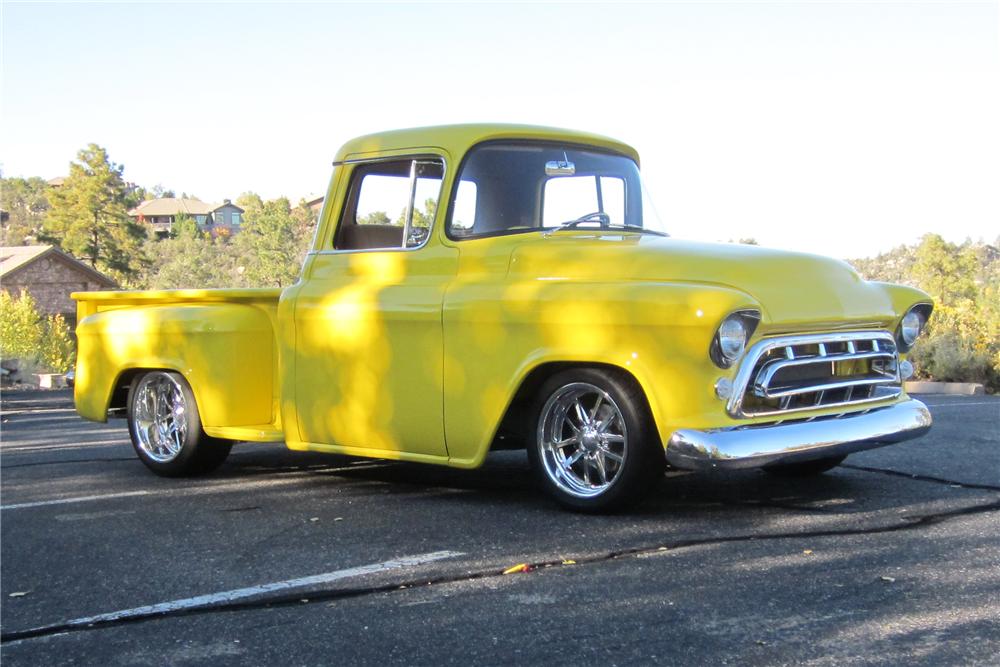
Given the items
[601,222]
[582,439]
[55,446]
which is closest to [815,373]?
[582,439]

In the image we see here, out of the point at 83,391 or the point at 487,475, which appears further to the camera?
the point at 83,391

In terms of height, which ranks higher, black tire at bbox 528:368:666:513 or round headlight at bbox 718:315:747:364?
round headlight at bbox 718:315:747:364

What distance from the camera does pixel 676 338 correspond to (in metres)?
4.95

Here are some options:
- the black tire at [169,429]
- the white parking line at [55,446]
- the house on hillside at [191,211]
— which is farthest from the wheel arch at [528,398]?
the house on hillside at [191,211]

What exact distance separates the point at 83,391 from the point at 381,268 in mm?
2783

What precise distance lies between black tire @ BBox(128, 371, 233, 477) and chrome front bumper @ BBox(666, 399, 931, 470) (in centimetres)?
327

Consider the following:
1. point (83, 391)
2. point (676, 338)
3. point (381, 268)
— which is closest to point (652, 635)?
point (676, 338)

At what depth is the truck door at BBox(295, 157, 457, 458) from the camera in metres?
5.85

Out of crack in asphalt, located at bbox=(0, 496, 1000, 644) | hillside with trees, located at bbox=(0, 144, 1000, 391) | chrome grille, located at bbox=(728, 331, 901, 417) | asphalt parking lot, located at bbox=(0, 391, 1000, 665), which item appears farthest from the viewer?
hillside with trees, located at bbox=(0, 144, 1000, 391)

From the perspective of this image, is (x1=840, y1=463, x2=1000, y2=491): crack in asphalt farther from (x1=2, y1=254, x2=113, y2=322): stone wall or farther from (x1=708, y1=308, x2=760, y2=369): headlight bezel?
(x1=2, y1=254, x2=113, y2=322): stone wall

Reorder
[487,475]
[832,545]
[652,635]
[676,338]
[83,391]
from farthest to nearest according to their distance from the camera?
1. [83,391]
2. [487,475]
3. [676,338]
4. [832,545]
5. [652,635]

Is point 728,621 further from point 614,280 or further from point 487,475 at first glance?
point 487,475

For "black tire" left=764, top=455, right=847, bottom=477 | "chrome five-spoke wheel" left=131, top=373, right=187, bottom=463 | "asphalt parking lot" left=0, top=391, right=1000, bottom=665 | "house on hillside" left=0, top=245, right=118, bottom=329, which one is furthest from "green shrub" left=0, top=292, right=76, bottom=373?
"black tire" left=764, top=455, right=847, bottom=477

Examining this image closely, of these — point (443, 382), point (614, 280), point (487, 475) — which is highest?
point (614, 280)
